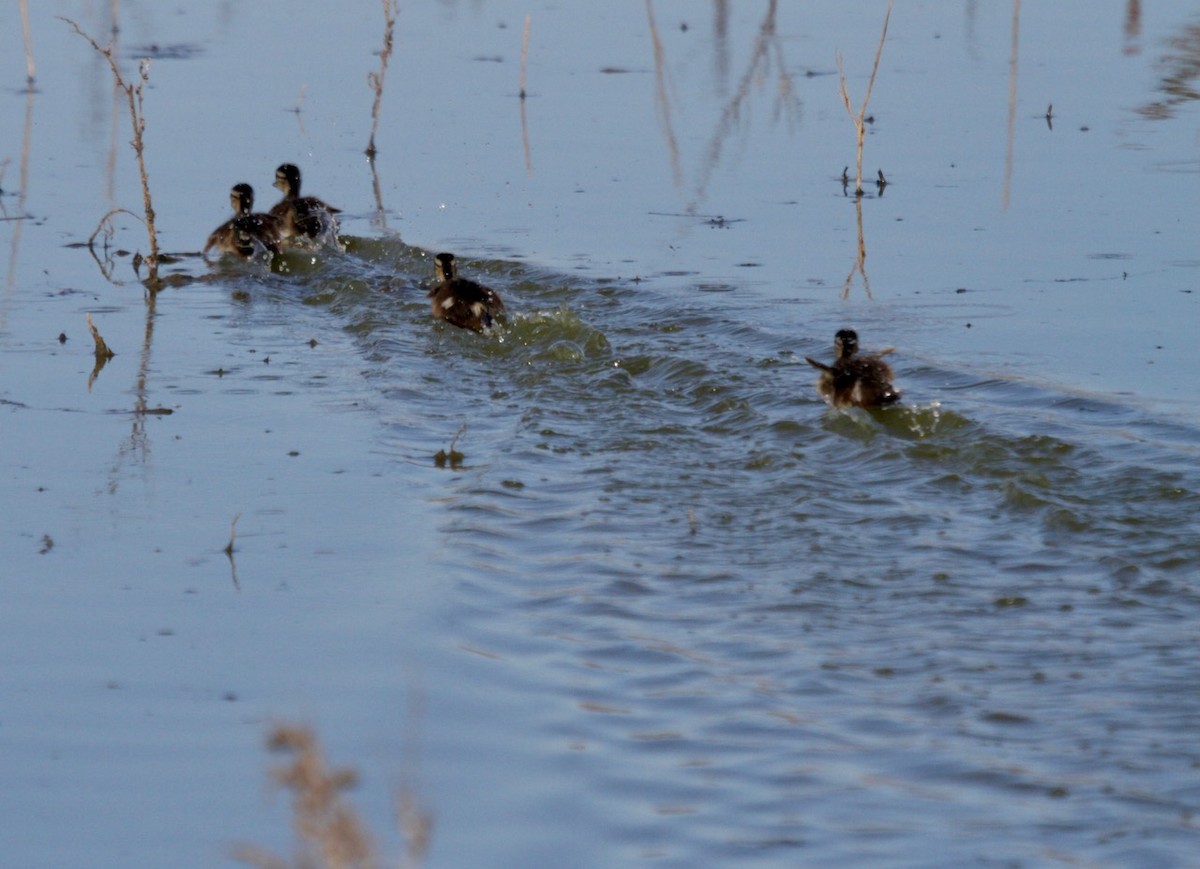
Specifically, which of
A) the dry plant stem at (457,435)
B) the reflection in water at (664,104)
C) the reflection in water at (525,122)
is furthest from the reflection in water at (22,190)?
the reflection in water at (664,104)

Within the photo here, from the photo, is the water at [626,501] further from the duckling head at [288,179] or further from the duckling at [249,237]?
the duckling head at [288,179]

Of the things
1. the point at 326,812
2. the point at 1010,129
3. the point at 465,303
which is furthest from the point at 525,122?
the point at 326,812

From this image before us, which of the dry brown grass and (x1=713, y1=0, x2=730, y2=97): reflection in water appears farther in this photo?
(x1=713, y1=0, x2=730, y2=97): reflection in water

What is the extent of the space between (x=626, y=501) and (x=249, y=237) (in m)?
4.77

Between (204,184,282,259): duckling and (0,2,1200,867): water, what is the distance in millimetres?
279

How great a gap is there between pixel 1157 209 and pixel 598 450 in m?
5.49

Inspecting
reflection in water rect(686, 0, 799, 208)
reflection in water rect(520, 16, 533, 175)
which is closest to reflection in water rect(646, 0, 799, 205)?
reflection in water rect(686, 0, 799, 208)

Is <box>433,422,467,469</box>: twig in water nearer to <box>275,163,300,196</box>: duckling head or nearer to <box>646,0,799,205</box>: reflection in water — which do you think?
<box>646,0,799,205</box>: reflection in water

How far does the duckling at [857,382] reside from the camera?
7520 mm

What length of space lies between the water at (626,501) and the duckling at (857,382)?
10 centimetres

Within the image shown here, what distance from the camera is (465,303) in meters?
9.12

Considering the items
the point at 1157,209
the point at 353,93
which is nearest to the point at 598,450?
the point at 1157,209

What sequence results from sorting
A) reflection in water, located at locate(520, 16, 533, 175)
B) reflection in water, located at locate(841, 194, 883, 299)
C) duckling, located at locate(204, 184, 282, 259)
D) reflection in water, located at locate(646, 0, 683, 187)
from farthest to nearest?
reflection in water, located at locate(520, 16, 533, 175)
reflection in water, located at locate(646, 0, 683, 187)
duckling, located at locate(204, 184, 282, 259)
reflection in water, located at locate(841, 194, 883, 299)

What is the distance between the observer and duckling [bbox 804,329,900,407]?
7.52 metres
